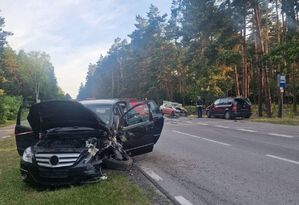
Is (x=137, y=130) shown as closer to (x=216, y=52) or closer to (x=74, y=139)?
(x=74, y=139)

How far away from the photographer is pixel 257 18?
32812 millimetres

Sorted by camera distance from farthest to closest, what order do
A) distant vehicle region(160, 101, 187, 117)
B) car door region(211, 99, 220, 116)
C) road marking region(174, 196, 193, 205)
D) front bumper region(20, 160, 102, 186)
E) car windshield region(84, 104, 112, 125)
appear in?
distant vehicle region(160, 101, 187, 117), car door region(211, 99, 220, 116), car windshield region(84, 104, 112, 125), front bumper region(20, 160, 102, 186), road marking region(174, 196, 193, 205)

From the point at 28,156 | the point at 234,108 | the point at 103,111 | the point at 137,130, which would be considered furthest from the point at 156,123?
the point at 234,108

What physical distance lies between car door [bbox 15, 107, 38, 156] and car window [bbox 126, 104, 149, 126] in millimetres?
2259

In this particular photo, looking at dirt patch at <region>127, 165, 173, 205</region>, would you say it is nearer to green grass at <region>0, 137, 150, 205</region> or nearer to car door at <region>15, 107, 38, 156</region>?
green grass at <region>0, 137, 150, 205</region>

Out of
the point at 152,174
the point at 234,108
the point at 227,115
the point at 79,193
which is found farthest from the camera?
the point at 227,115

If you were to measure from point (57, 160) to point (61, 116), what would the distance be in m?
1.25

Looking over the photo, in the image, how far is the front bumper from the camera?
7.92 meters

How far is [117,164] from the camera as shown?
9109 millimetres

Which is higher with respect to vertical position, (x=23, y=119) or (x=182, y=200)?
(x=23, y=119)

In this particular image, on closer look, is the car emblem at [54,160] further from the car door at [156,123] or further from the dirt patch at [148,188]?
the car door at [156,123]

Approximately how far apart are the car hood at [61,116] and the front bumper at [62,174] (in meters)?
1.07

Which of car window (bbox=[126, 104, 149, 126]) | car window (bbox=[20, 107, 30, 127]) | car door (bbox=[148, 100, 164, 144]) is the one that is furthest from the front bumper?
car door (bbox=[148, 100, 164, 144])

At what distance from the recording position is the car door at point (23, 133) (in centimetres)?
1003
